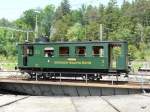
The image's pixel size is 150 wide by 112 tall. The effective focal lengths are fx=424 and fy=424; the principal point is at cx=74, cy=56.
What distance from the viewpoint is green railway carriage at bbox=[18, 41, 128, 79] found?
3478cm

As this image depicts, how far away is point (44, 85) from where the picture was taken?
35438 millimetres

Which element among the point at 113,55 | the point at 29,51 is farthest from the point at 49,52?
the point at 113,55

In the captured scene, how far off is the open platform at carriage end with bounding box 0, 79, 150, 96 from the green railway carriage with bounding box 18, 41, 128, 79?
7.31 feet

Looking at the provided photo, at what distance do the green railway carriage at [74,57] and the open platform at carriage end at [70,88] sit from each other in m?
2.23

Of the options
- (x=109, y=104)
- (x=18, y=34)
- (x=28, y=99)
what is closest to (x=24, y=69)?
(x=28, y=99)

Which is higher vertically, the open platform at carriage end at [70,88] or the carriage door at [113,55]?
the carriage door at [113,55]

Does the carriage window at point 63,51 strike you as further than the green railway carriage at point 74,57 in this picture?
Yes

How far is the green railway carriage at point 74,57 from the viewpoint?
34.8 m

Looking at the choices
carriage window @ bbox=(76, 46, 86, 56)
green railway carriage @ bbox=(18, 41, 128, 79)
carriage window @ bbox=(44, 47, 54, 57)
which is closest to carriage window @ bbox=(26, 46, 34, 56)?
green railway carriage @ bbox=(18, 41, 128, 79)

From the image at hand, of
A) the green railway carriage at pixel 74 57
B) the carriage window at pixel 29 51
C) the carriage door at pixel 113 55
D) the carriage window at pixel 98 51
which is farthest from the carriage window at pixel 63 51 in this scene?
the carriage door at pixel 113 55

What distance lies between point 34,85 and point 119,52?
770cm

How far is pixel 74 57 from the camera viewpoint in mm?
36031

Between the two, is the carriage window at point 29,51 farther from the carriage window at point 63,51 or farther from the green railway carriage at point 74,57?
the carriage window at point 63,51

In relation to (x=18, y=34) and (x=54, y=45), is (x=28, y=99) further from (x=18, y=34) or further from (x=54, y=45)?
(x=18, y=34)
